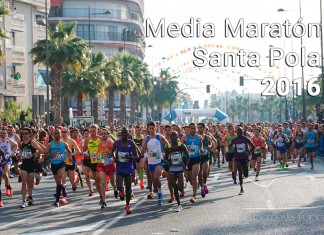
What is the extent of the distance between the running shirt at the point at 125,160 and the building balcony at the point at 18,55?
1679 inches

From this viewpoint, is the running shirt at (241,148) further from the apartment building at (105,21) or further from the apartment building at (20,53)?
the apartment building at (105,21)

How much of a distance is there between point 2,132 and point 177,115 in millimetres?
66160

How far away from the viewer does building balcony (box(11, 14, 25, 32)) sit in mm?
58247

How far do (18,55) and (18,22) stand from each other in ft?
8.69

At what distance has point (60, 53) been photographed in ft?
159

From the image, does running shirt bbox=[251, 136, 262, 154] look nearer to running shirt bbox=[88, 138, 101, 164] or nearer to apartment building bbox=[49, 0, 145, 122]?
running shirt bbox=[88, 138, 101, 164]

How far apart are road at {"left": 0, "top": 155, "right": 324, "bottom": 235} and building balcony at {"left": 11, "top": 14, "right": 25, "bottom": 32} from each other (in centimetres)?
3731

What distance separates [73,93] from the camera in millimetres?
55438

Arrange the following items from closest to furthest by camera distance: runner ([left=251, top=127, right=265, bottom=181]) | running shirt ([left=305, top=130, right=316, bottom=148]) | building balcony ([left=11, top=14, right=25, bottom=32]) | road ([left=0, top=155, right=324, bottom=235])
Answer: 1. road ([left=0, top=155, right=324, bottom=235])
2. runner ([left=251, top=127, right=265, bottom=181])
3. running shirt ([left=305, top=130, right=316, bottom=148])
4. building balcony ([left=11, top=14, right=25, bottom=32])

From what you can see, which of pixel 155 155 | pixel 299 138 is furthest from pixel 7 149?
pixel 299 138

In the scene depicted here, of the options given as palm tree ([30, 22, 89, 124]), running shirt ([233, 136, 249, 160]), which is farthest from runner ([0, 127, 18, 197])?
palm tree ([30, 22, 89, 124])

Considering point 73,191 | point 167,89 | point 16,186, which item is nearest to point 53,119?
point 16,186

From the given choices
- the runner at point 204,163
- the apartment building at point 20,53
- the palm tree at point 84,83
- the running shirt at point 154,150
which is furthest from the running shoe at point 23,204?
the palm tree at point 84,83

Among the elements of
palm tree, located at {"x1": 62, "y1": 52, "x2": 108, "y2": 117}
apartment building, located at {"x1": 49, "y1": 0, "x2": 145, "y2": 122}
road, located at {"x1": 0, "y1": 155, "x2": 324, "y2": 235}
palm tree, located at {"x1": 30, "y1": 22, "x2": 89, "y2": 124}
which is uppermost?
apartment building, located at {"x1": 49, "y1": 0, "x2": 145, "y2": 122}
